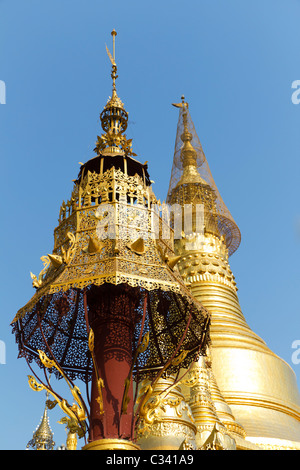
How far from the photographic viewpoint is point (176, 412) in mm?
16656

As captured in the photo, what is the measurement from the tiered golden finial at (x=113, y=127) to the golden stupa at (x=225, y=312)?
24.2 ft

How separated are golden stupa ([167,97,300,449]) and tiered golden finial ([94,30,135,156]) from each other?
738 cm

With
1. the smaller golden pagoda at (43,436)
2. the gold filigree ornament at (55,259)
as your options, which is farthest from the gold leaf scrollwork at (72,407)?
the smaller golden pagoda at (43,436)

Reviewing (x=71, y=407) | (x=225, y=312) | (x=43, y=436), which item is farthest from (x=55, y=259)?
(x=43, y=436)

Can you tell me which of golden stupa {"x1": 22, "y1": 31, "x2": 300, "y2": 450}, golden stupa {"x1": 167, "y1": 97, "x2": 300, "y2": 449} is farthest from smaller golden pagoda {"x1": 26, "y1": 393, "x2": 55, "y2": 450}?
golden stupa {"x1": 167, "y1": 97, "x2": 300, "y2": 449}

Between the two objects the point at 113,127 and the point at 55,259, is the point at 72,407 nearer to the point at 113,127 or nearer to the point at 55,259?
the point at 55,259

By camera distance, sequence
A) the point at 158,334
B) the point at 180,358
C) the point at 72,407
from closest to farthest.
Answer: the point at 72,407 → the point at 180,358 → the point at 158,334

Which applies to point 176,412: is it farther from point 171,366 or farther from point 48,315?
point 48,315

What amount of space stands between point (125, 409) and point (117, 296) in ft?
6.39

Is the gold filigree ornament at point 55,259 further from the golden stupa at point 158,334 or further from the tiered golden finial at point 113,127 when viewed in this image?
the tiered golden finial at point 113,127

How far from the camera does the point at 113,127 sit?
14.2 m

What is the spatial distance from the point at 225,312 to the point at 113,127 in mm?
15457

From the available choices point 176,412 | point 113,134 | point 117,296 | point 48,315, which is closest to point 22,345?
point 48,315

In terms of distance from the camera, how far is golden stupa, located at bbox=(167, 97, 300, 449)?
23625 millimetres
